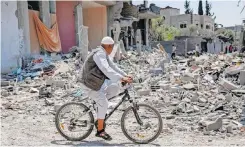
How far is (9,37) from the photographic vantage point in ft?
43.1

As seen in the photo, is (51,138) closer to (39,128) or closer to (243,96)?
(39,128)

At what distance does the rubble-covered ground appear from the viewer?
5.25 m

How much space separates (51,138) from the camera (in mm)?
5242

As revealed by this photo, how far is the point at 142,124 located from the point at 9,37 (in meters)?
9.64

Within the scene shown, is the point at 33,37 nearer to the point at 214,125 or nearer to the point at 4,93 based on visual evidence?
the point at 4,93

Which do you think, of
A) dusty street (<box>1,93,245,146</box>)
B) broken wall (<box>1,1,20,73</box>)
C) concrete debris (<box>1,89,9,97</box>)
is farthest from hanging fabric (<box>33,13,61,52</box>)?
dusty street (<box>1,93,245,146</box>)

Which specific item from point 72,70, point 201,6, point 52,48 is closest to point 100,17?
point 52,48

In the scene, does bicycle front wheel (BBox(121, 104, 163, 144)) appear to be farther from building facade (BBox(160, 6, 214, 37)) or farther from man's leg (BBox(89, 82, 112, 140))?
building facade (BBox(160, 6, 214, 37))

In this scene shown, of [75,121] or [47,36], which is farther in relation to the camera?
[47,36]

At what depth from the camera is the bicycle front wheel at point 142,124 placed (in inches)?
191

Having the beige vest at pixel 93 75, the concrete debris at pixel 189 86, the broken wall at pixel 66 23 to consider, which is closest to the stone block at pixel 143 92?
the concrete debris at pixel 189 86

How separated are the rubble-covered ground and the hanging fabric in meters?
2.67

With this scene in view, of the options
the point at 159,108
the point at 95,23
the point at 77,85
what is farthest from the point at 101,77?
the point at 95,23

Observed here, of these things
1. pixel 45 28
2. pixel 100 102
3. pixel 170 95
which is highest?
pixel 45 28
